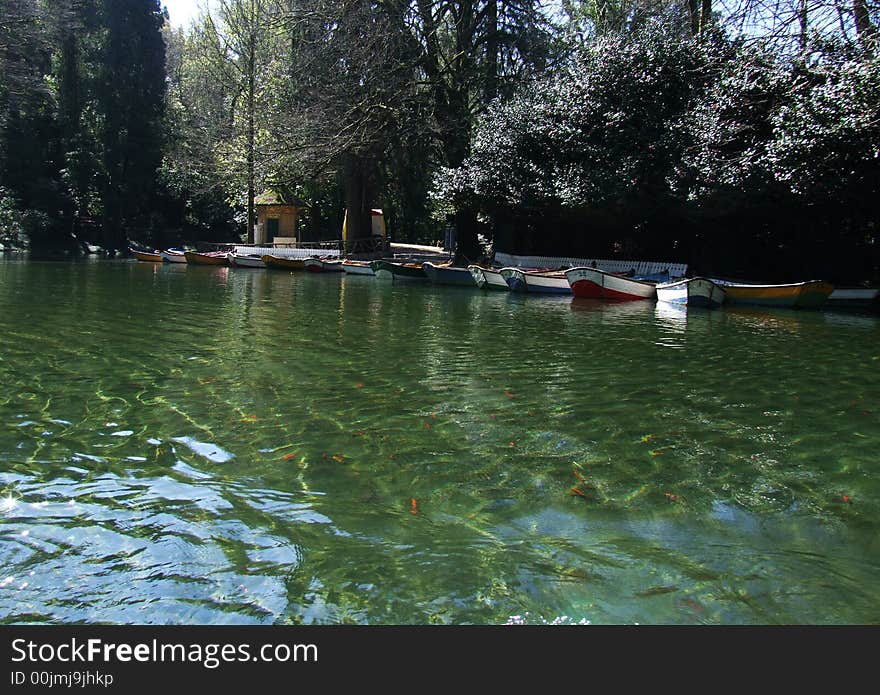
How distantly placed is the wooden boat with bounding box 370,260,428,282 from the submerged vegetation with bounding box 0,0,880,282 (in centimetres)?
384

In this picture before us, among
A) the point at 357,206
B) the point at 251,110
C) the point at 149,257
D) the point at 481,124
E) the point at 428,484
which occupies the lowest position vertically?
the point at 428,484

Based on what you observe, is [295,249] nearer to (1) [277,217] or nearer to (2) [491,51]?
(1) [277,217]

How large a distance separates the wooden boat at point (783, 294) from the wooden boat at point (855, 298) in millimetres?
458

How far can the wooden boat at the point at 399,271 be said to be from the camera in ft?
88.0

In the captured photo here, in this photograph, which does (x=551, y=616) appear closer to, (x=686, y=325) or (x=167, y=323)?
(x=167, y=323)

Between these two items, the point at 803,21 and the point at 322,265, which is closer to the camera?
the point at 803,21

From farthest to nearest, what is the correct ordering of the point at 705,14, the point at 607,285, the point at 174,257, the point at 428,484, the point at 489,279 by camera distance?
the point at 174,257 → the point at 705,14 → the point at 489,279 → the point at 607,285 → the point at 428,484

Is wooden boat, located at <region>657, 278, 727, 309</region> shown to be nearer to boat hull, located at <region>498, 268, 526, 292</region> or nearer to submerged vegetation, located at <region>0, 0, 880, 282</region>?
submerged vegetation, located at <region>0, 0, 880, 282</region>

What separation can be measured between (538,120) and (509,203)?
3219 millimetres

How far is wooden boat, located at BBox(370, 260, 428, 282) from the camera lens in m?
26.8

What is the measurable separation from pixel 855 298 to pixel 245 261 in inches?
1004

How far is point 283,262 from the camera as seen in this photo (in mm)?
33031

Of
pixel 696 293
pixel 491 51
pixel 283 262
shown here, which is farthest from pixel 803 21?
pixel 283 262

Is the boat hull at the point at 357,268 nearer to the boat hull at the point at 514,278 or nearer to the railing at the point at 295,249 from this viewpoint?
the railing at the point at 295,249
